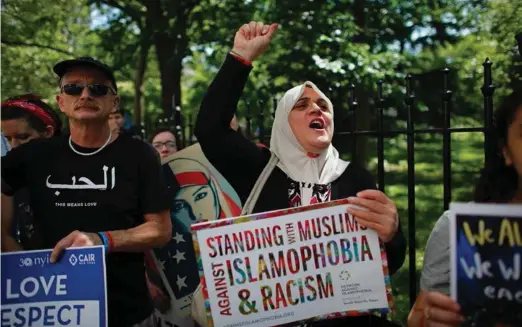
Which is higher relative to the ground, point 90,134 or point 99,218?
point 90,134

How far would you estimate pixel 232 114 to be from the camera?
2.56m

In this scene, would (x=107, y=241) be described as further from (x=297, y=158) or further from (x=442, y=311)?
(x=442, y=311)

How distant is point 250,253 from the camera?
224cm

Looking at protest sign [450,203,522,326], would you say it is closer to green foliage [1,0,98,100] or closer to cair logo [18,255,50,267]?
cair logo [18,255,50,267]

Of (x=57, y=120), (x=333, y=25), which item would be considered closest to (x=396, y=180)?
(x=333, y=25)

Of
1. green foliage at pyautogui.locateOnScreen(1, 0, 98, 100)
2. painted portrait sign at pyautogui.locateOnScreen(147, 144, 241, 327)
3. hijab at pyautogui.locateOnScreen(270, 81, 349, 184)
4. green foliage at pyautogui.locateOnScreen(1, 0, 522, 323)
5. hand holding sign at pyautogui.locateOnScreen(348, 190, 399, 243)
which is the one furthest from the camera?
green foliage at pyautogui.locateOnScreen(1, 0, 98, 100)

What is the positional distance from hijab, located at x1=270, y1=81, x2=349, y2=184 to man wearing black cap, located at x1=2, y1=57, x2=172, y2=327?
0.52 meters

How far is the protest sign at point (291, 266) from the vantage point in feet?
7.31

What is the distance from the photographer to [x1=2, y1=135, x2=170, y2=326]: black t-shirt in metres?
2.40

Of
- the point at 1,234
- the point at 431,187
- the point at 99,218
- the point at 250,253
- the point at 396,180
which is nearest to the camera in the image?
the point at 250,253

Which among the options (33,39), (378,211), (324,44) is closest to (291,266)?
(378,211)

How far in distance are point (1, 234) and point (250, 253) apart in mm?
1144

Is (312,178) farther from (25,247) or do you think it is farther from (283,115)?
(25,247)

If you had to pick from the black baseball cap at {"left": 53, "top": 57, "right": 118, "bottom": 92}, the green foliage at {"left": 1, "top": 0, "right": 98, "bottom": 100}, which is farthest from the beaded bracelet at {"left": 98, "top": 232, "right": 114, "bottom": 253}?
the green foliage at {"left": 1, "top": 0, "right": 98, "bottom": 100}
